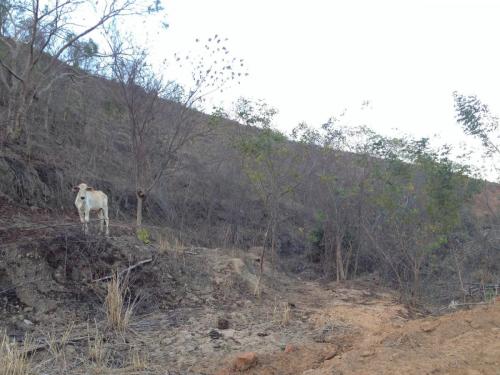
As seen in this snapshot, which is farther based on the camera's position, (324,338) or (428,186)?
(428,186)

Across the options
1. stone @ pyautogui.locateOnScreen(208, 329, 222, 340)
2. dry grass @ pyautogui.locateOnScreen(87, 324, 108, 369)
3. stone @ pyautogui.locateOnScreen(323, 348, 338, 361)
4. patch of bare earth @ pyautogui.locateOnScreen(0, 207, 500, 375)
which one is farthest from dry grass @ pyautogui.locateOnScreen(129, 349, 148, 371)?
stone @ pyautogui.locateOnScreen(323, 348, 338, 361)

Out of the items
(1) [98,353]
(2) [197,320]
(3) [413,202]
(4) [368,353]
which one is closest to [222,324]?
Answer: (2) [197,320]

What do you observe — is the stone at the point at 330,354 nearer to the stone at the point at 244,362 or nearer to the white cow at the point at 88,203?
the stone at the point at 244,362

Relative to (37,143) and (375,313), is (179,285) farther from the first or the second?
(37,143)

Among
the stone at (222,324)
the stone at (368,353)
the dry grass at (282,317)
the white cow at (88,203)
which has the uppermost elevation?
the white cow at (88,203)

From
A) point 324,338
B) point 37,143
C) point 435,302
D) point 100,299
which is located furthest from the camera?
point 37,143

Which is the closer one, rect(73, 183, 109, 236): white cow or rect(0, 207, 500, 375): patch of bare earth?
rect(0, 207, 500, 375): patch of bare earth

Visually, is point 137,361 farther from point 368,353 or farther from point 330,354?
point 368,353

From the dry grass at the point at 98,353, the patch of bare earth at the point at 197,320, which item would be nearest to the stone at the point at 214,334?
the patch of bare earth at the point at 197,320

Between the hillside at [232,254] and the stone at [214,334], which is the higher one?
the hillside at [232,254]

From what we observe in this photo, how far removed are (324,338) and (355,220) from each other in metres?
8.10

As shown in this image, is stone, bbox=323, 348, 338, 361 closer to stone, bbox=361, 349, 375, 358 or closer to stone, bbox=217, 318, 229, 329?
stone, bbox=361, 349, 375, 358

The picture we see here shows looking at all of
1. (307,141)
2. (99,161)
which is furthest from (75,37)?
(307,141)

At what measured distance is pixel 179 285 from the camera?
9.59 m
